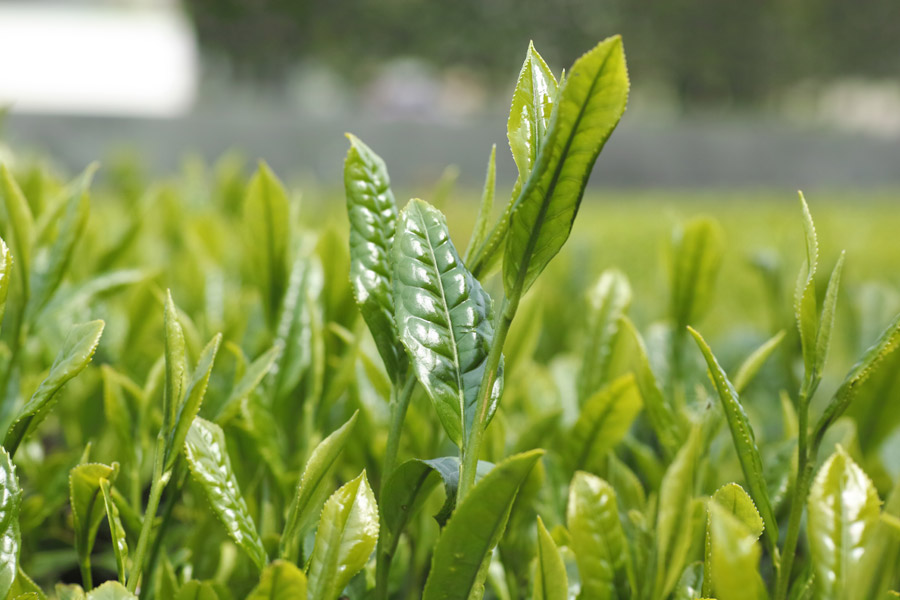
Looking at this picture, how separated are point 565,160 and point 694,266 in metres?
0.48

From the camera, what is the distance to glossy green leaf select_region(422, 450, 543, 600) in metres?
0.46

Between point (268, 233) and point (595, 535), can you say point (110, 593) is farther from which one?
point (268, 233)

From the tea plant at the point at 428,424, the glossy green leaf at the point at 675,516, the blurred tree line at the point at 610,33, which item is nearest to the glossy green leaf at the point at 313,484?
the tea plant at the point at 428,424

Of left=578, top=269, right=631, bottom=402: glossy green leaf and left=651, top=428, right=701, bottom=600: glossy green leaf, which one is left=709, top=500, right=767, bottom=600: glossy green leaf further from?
left=578, top=269, right=631, bottom=402: glossy green leaf

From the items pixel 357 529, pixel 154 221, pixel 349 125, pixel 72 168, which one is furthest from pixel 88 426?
pixel 349 125

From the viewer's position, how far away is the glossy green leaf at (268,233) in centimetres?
88

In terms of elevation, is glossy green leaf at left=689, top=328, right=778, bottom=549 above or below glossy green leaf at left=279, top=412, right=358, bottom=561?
above

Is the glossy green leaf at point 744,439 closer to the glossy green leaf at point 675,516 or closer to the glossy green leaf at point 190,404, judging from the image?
the glossy green leaf at point 675,516

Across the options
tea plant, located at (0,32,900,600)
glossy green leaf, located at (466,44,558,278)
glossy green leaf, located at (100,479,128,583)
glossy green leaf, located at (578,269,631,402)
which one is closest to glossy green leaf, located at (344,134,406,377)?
tea plant, located at (0,32,900,600)

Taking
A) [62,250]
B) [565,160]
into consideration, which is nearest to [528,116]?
[565,160]

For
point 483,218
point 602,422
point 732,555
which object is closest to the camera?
point 732,555

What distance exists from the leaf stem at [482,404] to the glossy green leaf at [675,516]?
0.12 meters

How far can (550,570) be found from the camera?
0.52 meters

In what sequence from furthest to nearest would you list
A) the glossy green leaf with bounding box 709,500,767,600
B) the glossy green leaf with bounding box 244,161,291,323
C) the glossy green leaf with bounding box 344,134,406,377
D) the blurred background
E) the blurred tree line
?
the blurred tree line → the blurred background → the glossy green leaf with bounding box 244,161,291,323 → the glossy green leaf with bounding box 344,134,406,377 → the glossy green leaf with bounding box 709,500,767,600
